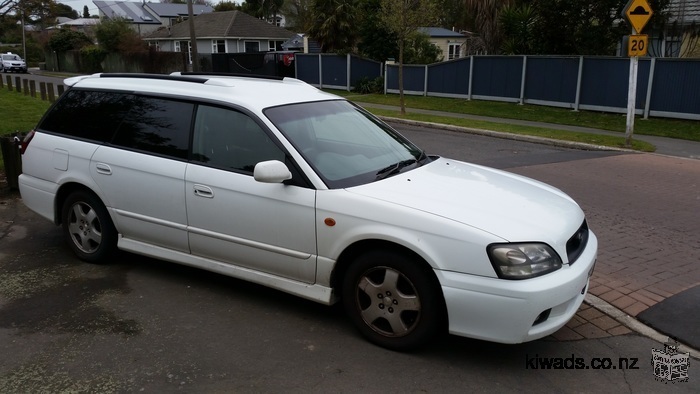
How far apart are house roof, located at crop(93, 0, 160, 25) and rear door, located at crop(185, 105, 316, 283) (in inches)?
2938

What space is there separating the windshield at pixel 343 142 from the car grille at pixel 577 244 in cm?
131

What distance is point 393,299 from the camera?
3695mm

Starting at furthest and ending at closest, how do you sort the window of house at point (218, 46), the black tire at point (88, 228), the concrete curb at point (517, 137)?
1. the window of house at point (218, 46)
2. the concrete curb at point (517, 137)
3. the black tire at point (88, 228)

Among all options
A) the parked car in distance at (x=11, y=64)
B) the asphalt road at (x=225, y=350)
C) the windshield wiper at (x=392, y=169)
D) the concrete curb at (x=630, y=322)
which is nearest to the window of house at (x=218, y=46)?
the parked car in distance at (x=11, y=64)

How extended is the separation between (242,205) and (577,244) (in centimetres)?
234

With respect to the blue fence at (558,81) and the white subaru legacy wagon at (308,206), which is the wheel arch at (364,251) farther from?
the blue fence at (558,81)

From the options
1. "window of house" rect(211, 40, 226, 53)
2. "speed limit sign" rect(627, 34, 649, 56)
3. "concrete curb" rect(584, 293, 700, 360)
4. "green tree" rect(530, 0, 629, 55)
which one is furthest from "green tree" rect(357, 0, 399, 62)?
"window of house" rect(211, 40, 226, 53)

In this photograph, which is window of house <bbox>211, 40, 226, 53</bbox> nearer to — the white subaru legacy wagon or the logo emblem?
the white subaru legacy wagon

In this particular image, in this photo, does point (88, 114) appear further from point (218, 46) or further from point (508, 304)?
point (218, 46)

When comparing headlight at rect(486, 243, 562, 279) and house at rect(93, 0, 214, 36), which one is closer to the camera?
headlight at rect(486, 243, 562, 279)

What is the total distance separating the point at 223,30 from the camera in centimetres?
5119

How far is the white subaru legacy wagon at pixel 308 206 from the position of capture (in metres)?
3.46

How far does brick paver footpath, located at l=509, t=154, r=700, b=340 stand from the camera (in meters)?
4.70

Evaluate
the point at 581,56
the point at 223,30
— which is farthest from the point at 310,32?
the point at 223,30
